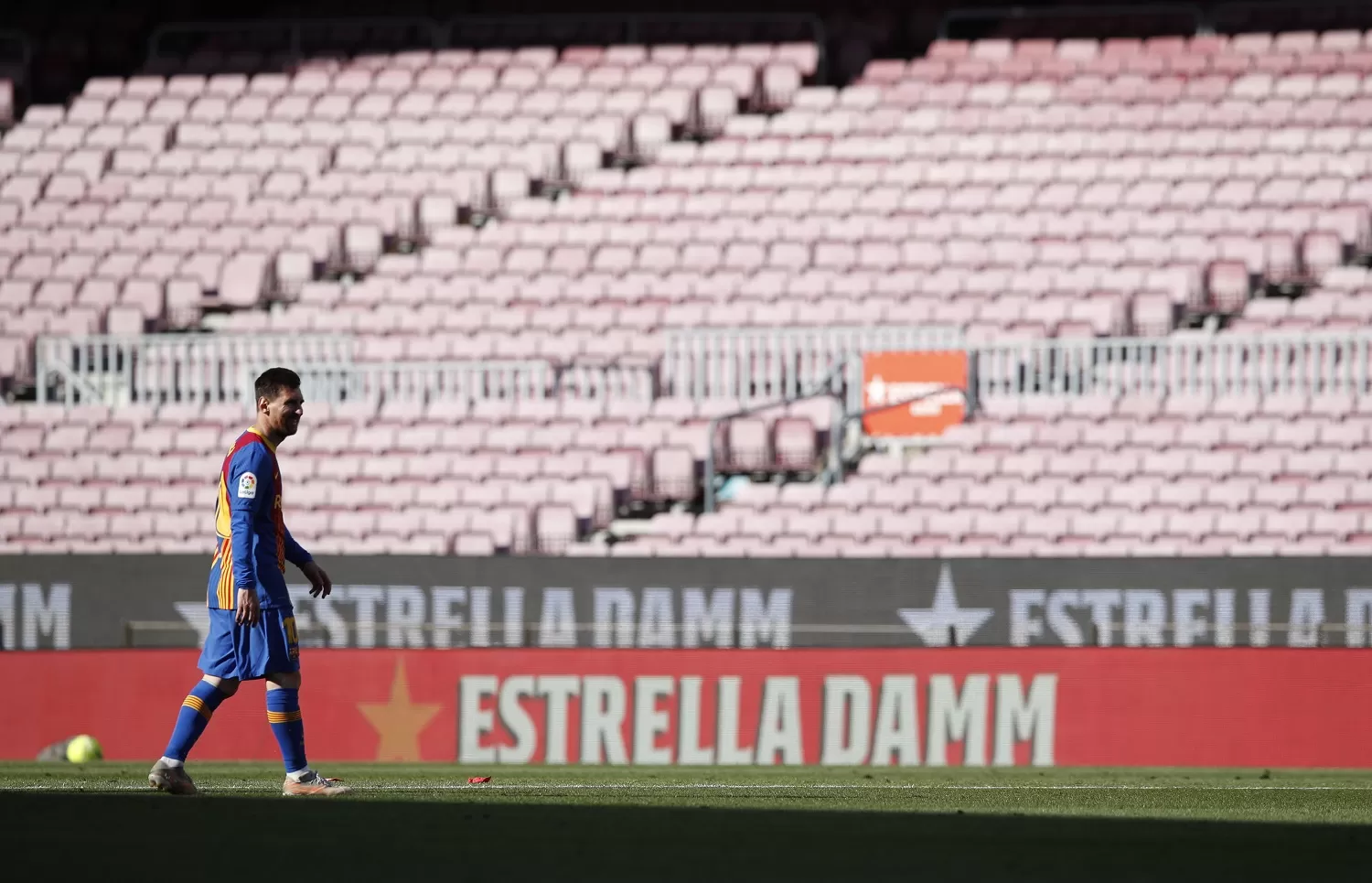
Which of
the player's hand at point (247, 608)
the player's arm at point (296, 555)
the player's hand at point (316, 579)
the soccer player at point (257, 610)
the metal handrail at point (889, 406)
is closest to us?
the player's hand at point (247, 608)

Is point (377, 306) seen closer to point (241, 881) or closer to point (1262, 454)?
point (1262, 454)

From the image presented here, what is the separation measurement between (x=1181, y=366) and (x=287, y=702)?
1431 centimetres

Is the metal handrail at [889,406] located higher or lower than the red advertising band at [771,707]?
higher

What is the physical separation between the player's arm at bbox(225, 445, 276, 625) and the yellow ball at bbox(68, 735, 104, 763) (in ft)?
24.8

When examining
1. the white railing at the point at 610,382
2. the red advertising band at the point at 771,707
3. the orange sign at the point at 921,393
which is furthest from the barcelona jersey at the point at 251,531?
the orange sign at the point at 921,393

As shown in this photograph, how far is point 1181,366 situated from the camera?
20.7 metres

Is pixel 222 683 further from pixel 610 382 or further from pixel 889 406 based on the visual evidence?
pixel 610 382

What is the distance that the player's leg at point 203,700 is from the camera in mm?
8094

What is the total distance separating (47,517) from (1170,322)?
38.9ft

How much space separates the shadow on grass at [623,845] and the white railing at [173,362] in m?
14.3

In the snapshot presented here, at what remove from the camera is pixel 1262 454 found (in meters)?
18.6

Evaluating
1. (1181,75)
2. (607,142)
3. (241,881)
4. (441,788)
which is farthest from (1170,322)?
(241,881)

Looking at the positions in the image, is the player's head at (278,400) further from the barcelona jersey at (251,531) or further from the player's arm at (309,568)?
the player's arm at (309,568)

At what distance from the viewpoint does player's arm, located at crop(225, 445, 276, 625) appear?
26.2ft
